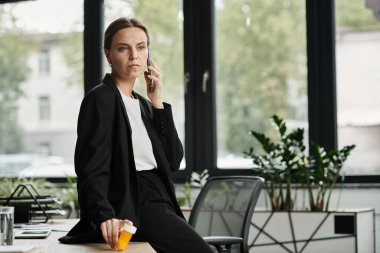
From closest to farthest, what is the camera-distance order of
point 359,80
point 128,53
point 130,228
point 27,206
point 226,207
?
point 130,228, point 128,53, point 27,206, point 226,207, point 359,80

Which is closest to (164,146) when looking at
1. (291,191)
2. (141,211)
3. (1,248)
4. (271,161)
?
(141,211)

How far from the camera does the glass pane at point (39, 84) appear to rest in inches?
249

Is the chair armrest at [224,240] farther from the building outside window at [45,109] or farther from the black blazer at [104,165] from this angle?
the building outside window at [45,109]

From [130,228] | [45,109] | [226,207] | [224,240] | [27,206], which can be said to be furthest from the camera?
[45,109]

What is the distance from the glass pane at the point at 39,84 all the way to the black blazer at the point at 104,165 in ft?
13.7

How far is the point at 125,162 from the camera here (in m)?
2.07

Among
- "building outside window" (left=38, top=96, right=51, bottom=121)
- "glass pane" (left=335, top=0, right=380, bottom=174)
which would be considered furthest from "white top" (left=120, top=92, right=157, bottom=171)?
"building outside window" (left=38, top=96, right=51, bottom=121)

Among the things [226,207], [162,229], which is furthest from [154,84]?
[226,207]

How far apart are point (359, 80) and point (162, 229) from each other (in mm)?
3647

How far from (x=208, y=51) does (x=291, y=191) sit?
1.24 metres

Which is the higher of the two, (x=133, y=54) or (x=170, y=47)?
(x=170, y=47)

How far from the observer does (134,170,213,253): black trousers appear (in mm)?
2100

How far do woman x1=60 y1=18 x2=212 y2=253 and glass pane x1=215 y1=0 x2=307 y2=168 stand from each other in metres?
3.44

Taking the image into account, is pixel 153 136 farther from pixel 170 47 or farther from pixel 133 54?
pixel 170 47
